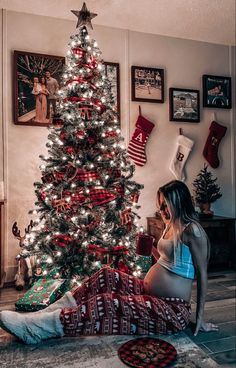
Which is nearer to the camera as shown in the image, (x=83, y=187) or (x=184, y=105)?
(x=83, y=187)

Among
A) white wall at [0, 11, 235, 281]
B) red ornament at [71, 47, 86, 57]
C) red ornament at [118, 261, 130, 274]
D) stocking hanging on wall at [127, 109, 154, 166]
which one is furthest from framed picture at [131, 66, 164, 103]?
red ornament at [118, 261, 130, 274]

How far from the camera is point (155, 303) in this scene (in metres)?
1.81

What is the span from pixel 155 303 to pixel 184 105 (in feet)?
9.06

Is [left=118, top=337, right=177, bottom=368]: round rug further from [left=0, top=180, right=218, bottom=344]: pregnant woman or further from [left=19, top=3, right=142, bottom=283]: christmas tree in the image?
[left=19, top=3, right=142, bottom=283]: christmas tree

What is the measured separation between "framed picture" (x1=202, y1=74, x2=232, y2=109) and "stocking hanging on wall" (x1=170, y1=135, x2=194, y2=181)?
59cm

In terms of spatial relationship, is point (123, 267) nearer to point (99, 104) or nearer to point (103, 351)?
point (103, 351)

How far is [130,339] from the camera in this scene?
6.15 feet

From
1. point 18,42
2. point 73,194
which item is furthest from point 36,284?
point 18,42

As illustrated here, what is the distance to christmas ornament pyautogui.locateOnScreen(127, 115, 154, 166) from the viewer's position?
141 inches

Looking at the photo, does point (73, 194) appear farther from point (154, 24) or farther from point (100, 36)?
point (154, 24)

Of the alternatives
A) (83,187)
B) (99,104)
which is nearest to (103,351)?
(83,187)

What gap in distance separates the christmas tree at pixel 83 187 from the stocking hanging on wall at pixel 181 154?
1.16 meters

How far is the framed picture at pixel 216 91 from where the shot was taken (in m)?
3.96

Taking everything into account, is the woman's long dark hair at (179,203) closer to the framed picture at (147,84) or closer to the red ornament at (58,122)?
the red ornament at (58,122)
